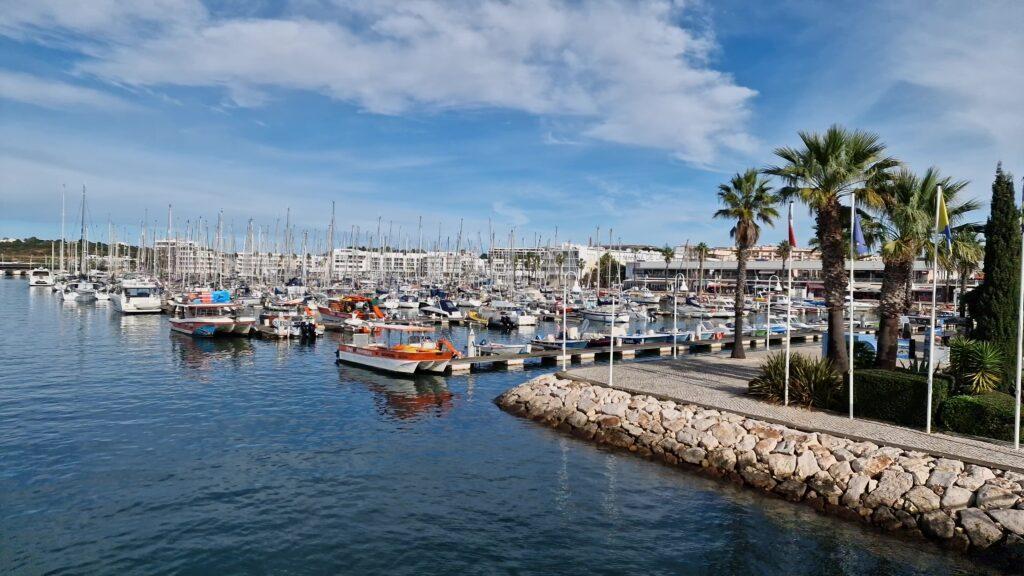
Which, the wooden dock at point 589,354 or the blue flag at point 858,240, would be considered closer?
the blue flag at point 858,240

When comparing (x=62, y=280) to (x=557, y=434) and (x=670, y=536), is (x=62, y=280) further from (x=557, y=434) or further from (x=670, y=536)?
(x=670, y=536)

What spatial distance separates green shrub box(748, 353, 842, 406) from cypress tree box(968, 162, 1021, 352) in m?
4.80

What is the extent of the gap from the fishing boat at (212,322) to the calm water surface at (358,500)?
24.1 metres

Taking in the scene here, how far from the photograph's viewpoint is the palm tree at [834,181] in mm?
23562

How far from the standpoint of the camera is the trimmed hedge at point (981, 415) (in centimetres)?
1803

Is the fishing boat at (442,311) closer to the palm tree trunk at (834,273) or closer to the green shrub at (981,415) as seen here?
the palm tree trunk at (834,273)

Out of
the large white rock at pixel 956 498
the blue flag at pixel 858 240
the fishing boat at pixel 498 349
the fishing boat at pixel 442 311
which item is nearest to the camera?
the large white rock at pixel 956 498

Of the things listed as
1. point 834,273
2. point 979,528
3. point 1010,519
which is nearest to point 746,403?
point 834,273

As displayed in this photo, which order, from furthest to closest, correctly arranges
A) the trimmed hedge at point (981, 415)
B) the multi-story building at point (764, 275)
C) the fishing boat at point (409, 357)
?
1. the multi-story building at point (764, 275)
2. the fishing boat at point (409, 357)
3. the trimmed hedge at point (981, 415)

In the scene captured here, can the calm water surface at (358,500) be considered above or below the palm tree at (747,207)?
below

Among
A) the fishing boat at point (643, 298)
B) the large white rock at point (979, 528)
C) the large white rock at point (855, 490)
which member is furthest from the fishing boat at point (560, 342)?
the fishing boat at point (643, 298)

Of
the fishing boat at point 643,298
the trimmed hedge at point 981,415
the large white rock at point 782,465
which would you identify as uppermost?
the fishing boat at point 643,298

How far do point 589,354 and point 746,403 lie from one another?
21.3 metres

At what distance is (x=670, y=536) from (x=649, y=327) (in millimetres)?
63890
